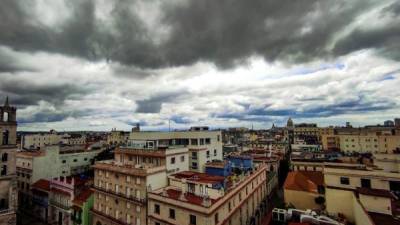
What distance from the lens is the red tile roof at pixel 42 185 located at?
175 feet

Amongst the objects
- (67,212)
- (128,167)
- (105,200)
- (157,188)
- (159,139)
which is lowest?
(67,212)

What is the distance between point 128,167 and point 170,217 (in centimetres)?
1179

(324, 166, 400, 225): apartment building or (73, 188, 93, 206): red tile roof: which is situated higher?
(324, 166, 400, 225): apartment building

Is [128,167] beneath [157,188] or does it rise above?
above

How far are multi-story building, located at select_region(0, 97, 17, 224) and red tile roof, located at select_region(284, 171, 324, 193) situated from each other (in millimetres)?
53667

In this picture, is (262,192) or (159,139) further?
(159,139)

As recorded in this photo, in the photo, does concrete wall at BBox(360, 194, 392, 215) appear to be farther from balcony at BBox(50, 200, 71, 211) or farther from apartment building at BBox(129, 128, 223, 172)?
balcony at BBox(50, 200, 71, 211)

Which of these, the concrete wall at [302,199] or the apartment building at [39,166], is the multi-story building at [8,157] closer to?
the apartment building at [39,166]

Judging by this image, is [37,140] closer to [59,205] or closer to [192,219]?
[59,205]

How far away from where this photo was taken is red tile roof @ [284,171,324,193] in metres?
41.7

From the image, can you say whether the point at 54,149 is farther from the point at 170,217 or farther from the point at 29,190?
the point at 170,217

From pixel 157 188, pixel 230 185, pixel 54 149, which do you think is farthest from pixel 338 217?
pixel 54 149

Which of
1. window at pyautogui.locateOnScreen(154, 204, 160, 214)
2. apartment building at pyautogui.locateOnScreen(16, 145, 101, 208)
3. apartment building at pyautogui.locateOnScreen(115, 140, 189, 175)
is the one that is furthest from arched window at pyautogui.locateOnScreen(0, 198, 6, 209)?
window at pyautogui.locateOnScreen(154, 204, 160, 214)

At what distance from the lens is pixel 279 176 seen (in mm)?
76000
